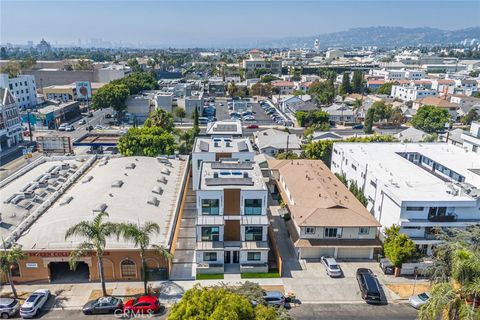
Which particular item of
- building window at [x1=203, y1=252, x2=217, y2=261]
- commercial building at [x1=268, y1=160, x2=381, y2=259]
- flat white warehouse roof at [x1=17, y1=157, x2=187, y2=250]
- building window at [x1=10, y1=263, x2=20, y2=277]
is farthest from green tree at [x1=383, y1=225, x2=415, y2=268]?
building window at [x1=10, y1=263, x2=20, y2=277]

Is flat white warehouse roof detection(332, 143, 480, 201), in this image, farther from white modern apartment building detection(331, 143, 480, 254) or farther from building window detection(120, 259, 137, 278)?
building window detection(120, 259, 137, 278)

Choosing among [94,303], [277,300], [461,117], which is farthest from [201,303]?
[461,117]

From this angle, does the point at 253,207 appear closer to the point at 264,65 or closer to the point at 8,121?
the point at 8,121

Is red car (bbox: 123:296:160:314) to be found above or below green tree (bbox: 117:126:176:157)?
below

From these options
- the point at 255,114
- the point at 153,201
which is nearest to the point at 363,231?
the point at 153,201

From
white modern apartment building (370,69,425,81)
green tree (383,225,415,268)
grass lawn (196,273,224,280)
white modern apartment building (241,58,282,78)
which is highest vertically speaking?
A: white modern apartment building (241,58,282,78)

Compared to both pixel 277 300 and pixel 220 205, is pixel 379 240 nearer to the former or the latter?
Result: pixel 277 300

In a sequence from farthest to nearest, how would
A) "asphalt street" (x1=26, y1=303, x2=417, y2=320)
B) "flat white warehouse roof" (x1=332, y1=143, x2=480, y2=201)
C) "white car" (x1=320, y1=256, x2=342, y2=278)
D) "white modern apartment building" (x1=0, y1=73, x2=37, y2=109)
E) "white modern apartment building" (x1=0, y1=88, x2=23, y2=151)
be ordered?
"white modern apartment building" (x1=0, y1=73, x2=37, y2=109) < "white modern apartment building" (x1=0, y1=88, x2=23, y2=151) < "flat white warehouse roof" (x1=332, y1=143, x2=480, y2=201) < "white car" (x1=320, y1=256, x2=342, y2=278) < "asphalt street" (x1=26, y1=303, x2=417, y2=320)
